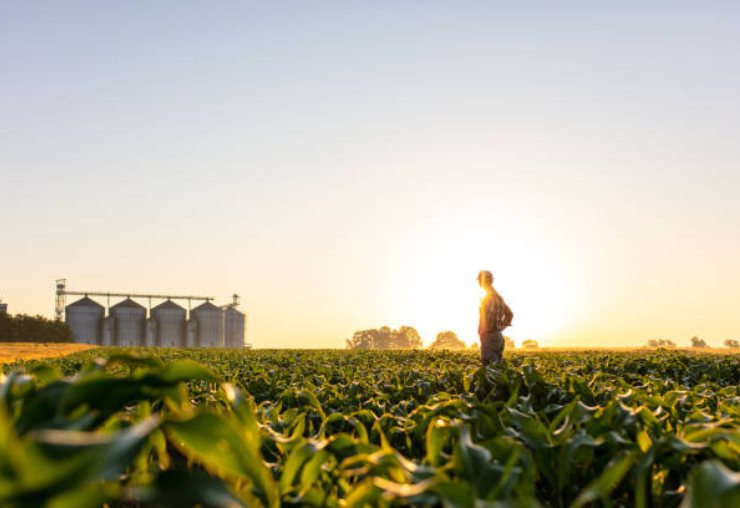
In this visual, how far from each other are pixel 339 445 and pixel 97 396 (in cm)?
82

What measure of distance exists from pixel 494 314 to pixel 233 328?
96.2 metres

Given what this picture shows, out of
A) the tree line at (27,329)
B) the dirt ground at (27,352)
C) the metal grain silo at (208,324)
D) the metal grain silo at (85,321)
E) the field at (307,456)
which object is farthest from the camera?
the metal grain silo at (208,324)

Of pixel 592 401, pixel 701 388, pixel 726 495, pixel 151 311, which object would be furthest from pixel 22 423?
pixel 151 311

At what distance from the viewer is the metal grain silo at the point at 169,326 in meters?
95.5

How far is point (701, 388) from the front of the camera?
534 cm

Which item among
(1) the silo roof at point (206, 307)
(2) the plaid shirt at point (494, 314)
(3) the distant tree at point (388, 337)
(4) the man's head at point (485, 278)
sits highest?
(1) the silo roof at point (206, 307)

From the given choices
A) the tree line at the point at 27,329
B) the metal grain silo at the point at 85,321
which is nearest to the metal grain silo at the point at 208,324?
the metal grain silo at the point at 85,321

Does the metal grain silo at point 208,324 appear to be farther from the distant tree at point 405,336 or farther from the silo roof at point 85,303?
the distant tree at point 405,336

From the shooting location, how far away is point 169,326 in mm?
95875

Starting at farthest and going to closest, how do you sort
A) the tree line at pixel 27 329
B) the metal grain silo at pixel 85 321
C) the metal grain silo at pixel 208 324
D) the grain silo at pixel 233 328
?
the grain silo at pixel 233 328, the metal grain silo at pixel 208 324, the metal grain silo at pixel 85 321, the tree line at pixel 27 329

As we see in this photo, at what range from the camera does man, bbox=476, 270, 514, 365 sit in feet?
37.9

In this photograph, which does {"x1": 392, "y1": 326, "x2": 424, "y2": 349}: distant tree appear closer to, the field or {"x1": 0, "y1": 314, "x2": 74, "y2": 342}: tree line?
{"x1": 0, "y1": 314, "x2": 74, "y2": 342}: tree line

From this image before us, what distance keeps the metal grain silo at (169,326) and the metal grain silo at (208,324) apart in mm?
2362

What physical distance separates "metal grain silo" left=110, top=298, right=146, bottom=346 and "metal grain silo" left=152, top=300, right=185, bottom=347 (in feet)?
7.96
